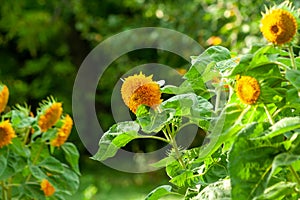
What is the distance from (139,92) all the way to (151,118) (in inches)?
1.8

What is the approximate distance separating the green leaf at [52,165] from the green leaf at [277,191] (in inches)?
38.1

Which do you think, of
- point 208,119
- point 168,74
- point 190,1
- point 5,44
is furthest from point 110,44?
point 208,119

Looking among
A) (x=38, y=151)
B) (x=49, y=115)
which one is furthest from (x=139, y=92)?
(x=38, y=151)

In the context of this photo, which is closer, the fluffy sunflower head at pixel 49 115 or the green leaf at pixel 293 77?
the green leaf at pixel 293 77

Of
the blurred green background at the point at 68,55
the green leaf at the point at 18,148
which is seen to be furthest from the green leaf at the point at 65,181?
the blurred green background at the point at 68,55

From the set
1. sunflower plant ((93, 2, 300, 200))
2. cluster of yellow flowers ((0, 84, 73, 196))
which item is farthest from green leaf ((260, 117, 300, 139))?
cluster of yellow flowers ((0, 84, 73, 196))

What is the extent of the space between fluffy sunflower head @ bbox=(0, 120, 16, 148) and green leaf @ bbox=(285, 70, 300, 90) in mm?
972

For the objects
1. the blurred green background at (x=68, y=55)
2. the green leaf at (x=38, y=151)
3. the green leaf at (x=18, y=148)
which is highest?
the blurred green background at (x=68, y=55)

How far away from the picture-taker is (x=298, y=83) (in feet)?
2.64

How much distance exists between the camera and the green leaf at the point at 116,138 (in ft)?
3.13

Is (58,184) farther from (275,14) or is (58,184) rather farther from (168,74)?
(168,74)

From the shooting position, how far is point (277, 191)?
0.78 m

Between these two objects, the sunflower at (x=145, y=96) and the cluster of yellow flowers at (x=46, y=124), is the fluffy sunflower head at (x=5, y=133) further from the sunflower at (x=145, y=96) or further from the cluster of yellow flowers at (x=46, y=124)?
the sunflower at (x=145, y=96)

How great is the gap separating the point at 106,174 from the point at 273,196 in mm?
5431
